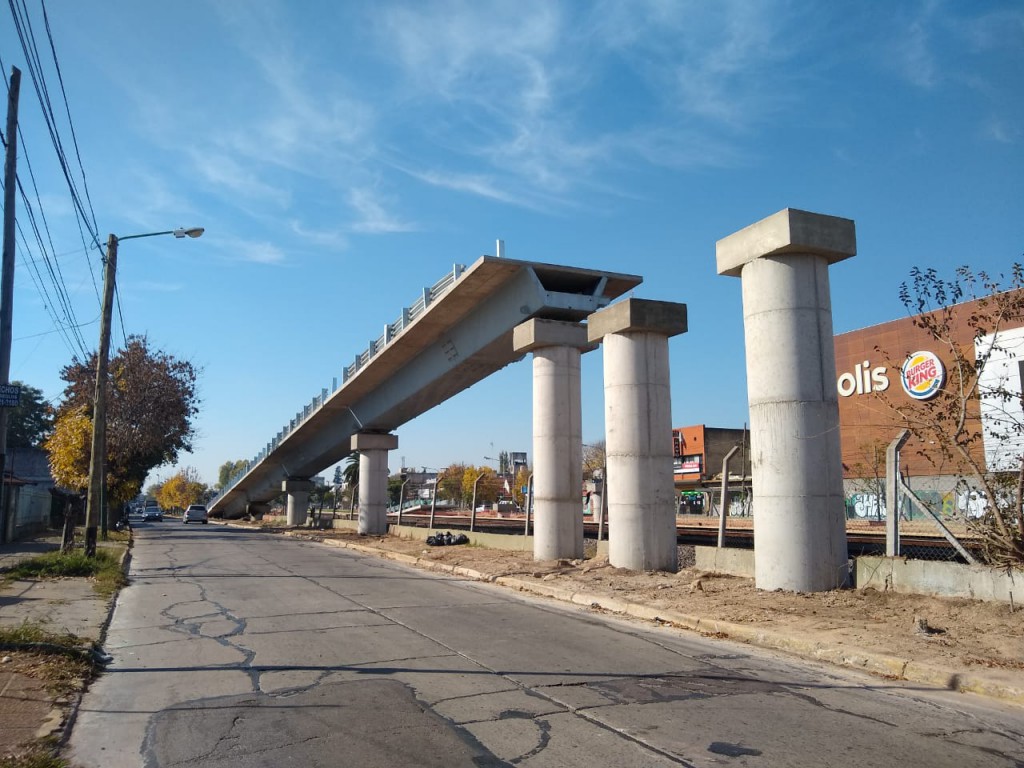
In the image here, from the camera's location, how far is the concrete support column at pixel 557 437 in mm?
18797

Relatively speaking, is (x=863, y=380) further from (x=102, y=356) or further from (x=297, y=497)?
(x=102, y=356)

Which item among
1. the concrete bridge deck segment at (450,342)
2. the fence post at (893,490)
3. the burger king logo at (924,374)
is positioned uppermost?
the burger king logo at (924,374)

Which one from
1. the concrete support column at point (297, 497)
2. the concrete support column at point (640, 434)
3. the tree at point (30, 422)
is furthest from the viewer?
the tree at point (30, 422)

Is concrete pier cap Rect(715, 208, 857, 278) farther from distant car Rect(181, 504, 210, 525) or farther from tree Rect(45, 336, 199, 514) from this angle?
distant car Rect(181, 504, 210, 525)

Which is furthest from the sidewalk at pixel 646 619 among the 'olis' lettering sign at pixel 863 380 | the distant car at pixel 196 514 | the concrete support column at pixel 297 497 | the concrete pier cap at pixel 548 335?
the distant car at pixel 196 514

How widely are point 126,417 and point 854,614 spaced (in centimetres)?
3571

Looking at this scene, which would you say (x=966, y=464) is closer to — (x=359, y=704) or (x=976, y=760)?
(x=976, y=760)

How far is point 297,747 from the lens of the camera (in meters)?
5.36

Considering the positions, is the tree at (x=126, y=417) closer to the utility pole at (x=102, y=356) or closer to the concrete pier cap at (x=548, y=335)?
the utility pole at (x=102, y=356)

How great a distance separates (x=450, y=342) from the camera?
84.7ft

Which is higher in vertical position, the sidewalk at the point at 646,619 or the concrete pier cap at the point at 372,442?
the concrete pier cap at the point at 372,442

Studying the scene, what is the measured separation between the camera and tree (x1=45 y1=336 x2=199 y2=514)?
117 ft

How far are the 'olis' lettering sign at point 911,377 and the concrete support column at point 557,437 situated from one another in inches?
1063

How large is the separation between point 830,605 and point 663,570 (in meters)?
5.23
